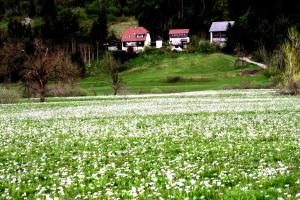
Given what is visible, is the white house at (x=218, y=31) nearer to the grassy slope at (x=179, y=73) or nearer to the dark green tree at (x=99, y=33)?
the grassy slope at (x=179, y=73)

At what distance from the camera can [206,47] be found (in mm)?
153625

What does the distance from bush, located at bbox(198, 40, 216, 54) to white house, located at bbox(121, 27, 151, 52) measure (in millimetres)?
32406

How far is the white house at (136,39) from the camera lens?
591 feet

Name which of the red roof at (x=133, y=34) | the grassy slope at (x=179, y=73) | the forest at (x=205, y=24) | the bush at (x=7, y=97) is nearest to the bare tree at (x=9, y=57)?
the grassy slope at (x=179, y=73)


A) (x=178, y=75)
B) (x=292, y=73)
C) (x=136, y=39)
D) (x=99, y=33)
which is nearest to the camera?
(x=292, y=73)

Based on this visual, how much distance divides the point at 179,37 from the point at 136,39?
1956 cm

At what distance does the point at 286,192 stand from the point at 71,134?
50.9 feet

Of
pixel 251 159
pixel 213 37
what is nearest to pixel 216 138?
pixel 251 159

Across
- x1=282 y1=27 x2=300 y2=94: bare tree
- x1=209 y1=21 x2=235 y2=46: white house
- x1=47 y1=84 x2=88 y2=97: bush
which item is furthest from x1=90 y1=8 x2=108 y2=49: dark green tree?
x1=282 y1=27 x2=300 y2=94: bare tree

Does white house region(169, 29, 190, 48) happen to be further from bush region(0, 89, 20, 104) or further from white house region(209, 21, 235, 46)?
bush region(0, 89, 20, 104)

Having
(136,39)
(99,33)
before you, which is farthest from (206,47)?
(99,33)

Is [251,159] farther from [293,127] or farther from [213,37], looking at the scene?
[213,37]

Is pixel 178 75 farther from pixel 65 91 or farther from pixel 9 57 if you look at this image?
pixel 9 57

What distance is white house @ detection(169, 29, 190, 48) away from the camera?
566ft
